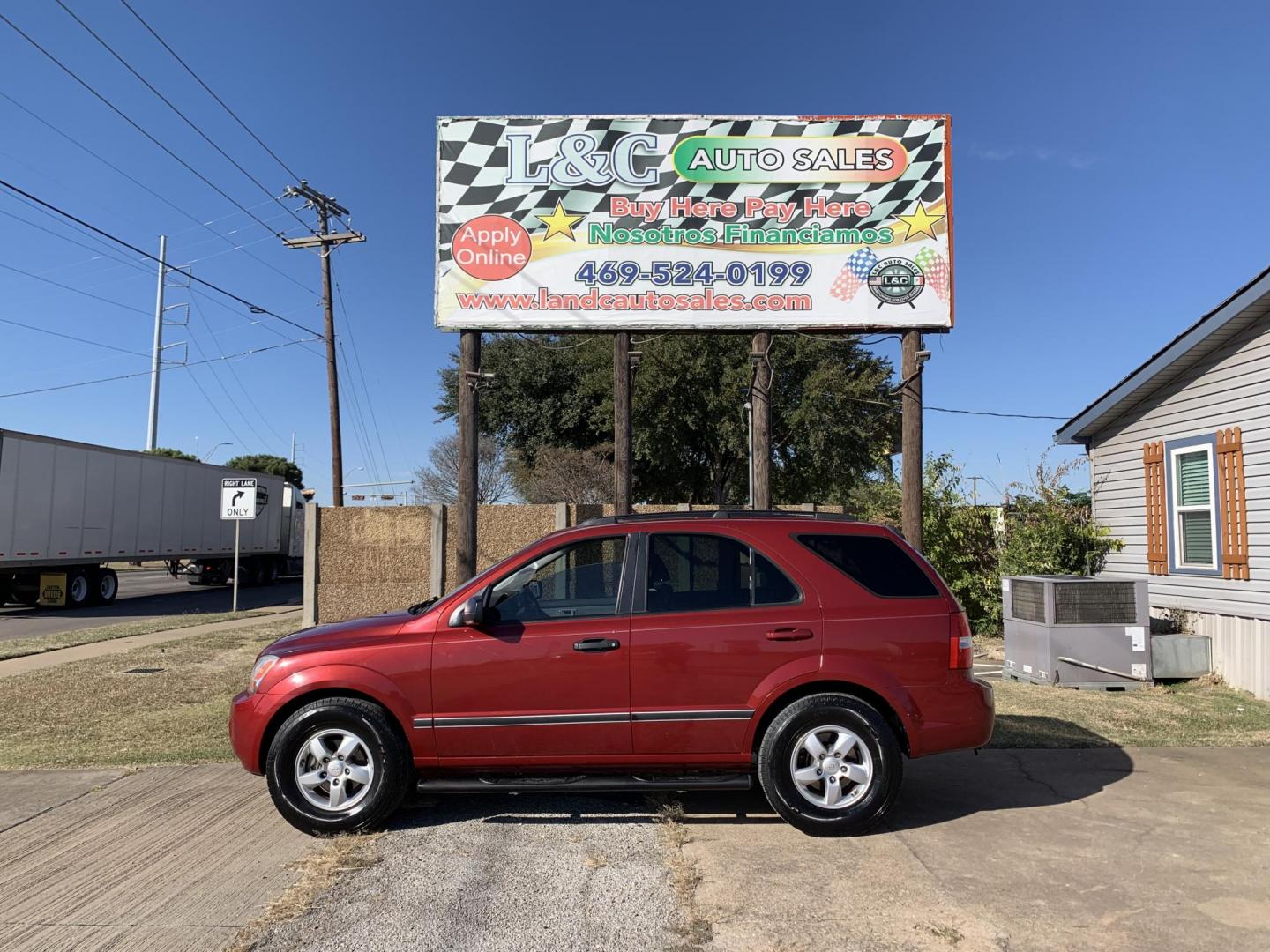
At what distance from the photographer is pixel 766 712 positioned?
478 centimetres

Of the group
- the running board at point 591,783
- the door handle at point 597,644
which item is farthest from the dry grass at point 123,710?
the door handle at point 597,644

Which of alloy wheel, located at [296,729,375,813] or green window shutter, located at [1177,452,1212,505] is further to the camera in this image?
green window shutter, located at [1177,452,1212,505]

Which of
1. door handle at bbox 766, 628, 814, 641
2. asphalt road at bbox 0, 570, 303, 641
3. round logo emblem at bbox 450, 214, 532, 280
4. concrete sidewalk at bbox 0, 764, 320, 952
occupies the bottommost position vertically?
asphalt road at bbox 0, 570, 303, 641

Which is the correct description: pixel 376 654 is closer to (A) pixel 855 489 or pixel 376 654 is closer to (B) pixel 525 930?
(B) pixel 525 930

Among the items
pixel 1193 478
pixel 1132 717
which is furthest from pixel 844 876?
pixel 1193 478

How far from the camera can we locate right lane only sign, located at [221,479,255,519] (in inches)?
722

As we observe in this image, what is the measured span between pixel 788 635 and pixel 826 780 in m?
0.83

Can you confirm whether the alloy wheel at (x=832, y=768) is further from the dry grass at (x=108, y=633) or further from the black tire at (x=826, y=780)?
the dry grass at (x=108, y=633)

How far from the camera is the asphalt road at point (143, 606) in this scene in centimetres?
1727

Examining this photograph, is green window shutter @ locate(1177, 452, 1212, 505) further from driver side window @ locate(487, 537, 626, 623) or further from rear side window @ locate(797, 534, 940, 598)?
driver side window @ locate(487, 537, 626, 623)

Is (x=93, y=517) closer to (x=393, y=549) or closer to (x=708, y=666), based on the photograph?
(x=393, y=549)

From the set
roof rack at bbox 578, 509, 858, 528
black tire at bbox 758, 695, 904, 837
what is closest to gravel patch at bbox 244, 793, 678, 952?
black tire at bbox 758, 695, 904, 837

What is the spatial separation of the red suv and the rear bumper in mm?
10

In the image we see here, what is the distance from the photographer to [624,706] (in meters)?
4.72
